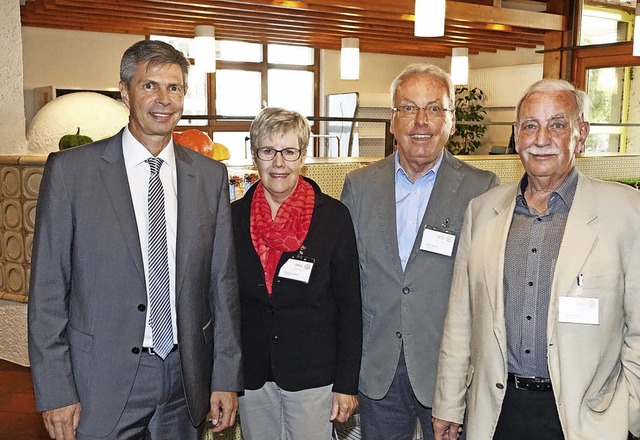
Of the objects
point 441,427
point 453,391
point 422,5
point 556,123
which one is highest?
point 422,5

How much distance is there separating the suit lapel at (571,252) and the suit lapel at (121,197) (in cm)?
110

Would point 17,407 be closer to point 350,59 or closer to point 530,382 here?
point 530,382

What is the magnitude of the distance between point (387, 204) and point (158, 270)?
802 mm

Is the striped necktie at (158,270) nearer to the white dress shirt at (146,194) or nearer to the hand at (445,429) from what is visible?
the white dress shirt at (146,194)

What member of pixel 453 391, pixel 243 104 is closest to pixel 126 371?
pixel 453 391

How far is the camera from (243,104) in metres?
11.6

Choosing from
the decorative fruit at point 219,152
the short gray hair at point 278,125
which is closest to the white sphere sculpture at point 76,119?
the decorative fruit at point 219,152

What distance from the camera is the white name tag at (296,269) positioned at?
79.1 inches

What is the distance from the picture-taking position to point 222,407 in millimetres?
2027

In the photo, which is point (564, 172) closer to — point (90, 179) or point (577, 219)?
point (577, 219)

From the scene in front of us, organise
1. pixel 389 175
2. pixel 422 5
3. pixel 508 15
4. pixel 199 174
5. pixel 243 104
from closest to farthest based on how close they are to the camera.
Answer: pixel 199 174
pixel 389 175
pixel 422 5
pixel 508 15
pixel 243 104

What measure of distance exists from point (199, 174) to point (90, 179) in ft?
1.03

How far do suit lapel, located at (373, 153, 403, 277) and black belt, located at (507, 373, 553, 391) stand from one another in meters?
0.50

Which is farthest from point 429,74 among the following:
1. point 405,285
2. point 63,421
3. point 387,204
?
point 63,421
